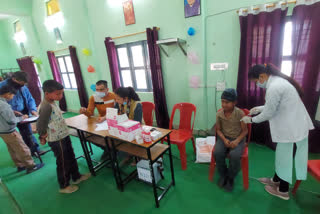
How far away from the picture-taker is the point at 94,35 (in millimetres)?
4152

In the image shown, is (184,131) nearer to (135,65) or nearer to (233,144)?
(233,144)

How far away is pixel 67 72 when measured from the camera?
5555mm

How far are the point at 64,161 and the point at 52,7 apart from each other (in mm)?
4990

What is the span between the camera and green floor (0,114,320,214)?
5.35 feet

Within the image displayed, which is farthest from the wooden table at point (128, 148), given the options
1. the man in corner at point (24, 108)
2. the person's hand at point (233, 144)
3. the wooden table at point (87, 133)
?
the man in corner at point (24, 108)

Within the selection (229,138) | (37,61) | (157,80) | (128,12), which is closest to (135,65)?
(157,80)

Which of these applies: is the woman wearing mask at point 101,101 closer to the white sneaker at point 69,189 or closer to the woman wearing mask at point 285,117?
the white sneaker at point 69,189

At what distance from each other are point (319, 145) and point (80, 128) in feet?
10.8

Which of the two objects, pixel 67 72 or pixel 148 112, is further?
pixel 67 72

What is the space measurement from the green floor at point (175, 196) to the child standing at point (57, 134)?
193 millimetres

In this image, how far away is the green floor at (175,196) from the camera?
5.35 ft

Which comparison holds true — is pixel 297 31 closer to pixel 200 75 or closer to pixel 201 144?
pixel 200 75

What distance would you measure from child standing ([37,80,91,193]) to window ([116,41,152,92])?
2118mm

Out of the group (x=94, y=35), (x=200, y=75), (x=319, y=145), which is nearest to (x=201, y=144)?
(x=200, y=75)
